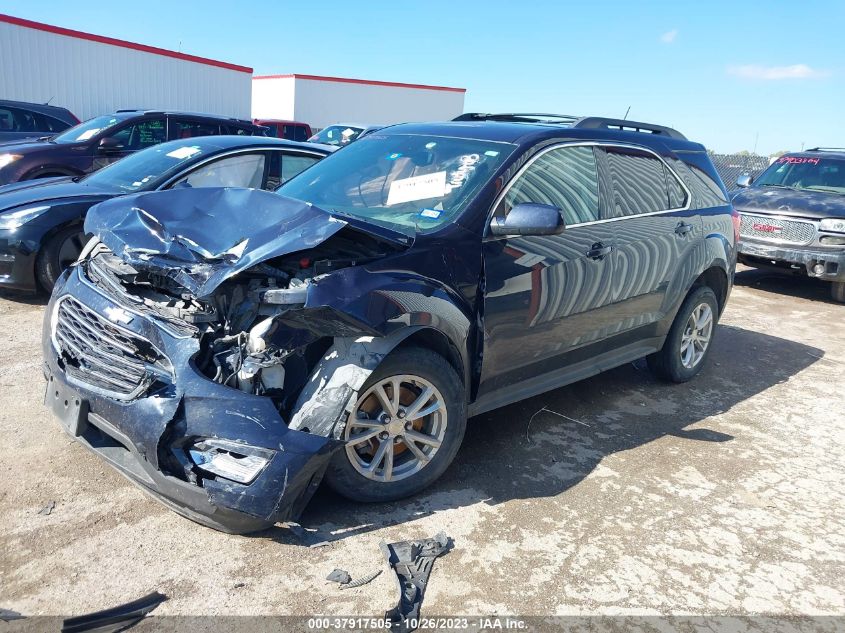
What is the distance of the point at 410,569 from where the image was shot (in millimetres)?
2818

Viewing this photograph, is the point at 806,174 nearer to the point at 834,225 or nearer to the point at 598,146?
the point at 834,225

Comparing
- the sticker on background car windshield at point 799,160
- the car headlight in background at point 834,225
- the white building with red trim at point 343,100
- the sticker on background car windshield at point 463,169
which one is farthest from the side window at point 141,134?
the white building with red trim at point 343,100

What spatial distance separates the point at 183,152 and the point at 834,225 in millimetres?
8046

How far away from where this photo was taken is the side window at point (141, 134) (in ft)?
28.8

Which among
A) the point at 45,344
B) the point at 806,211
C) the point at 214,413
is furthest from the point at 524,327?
the point at 806,211

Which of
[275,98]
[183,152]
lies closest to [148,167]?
[183,152]

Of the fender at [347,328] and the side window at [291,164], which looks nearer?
the fender at [347,328]

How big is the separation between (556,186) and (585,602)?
233 centimetres

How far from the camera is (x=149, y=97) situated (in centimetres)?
2292

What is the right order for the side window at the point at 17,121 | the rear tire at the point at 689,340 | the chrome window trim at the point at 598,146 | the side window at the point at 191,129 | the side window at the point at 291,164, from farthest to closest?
the side window at the point at 17,121, the side window at the point at 191,129, the side window at the point at 291,164, the rear tire at the point at 689,340, the chrome window trim at the point at 598,146

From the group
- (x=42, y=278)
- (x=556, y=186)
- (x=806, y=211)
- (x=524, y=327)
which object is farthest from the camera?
(x=806, y=211)

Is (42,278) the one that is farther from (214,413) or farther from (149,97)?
(149,97)

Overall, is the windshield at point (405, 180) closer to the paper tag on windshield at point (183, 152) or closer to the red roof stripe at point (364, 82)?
the paper tag on windshield at point (183, 152)

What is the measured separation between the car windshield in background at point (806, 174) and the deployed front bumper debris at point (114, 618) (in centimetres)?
1035
